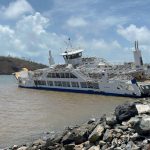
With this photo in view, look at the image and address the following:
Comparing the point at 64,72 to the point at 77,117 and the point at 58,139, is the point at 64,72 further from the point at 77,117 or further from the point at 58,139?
the point at 58,139

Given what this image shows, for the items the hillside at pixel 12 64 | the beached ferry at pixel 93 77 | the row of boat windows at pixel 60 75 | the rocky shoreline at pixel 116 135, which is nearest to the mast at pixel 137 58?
the beached ferry at pixel 93 77

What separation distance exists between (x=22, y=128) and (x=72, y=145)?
1596 cm

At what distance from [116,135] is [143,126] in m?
1.35

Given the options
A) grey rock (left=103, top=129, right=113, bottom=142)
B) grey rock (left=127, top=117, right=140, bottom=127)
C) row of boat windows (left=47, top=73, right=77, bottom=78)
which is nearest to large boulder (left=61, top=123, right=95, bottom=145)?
grey rock (left=103, top=129, right=113, bottom=142)

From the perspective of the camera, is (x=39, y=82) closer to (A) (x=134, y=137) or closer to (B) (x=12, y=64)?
(A) (x=134, y=137)

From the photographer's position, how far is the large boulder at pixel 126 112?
17.8 metres

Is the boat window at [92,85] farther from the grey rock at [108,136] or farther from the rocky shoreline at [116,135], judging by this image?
the grey rock at [108,136]

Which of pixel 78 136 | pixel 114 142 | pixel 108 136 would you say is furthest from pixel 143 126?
pixel 78 136

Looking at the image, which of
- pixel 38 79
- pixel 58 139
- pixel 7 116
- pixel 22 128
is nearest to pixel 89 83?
pixel 38 79

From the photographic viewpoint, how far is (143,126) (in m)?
15.2

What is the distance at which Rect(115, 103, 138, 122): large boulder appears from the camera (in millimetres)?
17750

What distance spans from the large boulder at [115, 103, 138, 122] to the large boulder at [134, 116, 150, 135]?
2.09 meters

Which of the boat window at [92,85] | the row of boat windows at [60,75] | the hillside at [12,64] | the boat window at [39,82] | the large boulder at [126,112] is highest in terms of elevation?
the hillside at [12,64]

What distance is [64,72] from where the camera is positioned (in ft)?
241
